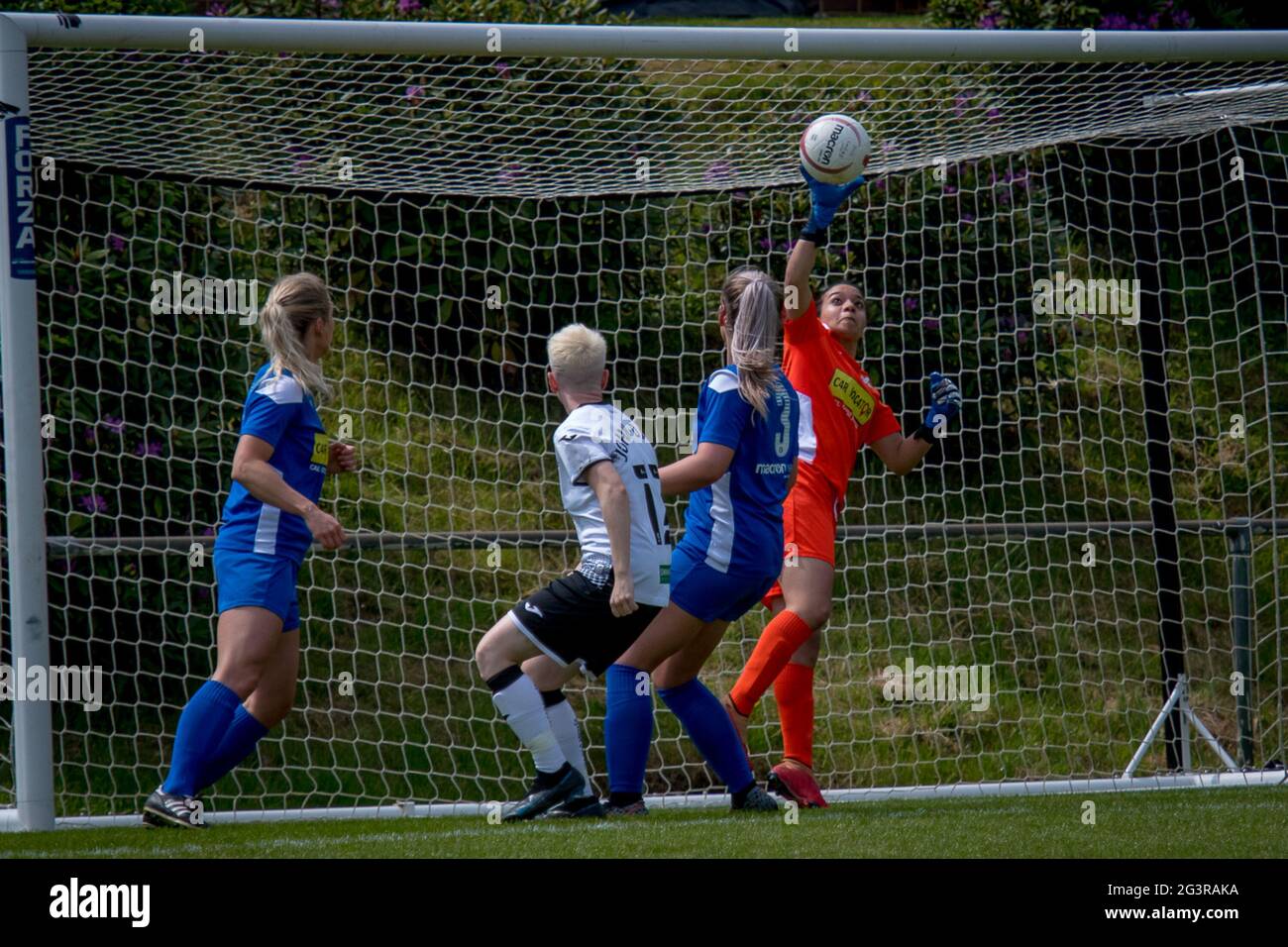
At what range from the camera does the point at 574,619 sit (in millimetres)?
4844

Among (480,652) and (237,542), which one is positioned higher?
(237,542)

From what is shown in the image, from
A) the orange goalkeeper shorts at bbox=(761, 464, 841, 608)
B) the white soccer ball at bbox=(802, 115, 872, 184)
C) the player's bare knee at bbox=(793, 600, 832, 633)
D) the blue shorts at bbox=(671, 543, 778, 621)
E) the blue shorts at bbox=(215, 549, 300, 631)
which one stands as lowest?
the player's bare knee at bbox=(793, 600, 832, 633)

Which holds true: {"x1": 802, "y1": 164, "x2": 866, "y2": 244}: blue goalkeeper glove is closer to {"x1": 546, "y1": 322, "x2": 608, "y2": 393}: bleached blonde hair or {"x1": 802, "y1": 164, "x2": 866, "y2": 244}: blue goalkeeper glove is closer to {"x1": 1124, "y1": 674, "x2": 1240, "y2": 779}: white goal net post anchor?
{"x1": 546, "y1": 322, "x2": 608, "y2": 393}: bleached blonde hair

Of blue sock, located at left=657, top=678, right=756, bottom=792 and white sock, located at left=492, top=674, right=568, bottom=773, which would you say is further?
blue sock, located at left=657, top=678, right=756, bottom=792

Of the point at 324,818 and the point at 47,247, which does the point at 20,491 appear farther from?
the point at 47,247

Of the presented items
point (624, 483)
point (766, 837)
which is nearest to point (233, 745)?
point (624, 483)

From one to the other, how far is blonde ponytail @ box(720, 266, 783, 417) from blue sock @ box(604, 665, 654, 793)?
988mm

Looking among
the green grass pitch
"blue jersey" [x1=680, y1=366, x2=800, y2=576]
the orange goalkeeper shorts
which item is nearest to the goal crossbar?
"blue jersey" [x1=680, y1=366, x2=800, y2=576]

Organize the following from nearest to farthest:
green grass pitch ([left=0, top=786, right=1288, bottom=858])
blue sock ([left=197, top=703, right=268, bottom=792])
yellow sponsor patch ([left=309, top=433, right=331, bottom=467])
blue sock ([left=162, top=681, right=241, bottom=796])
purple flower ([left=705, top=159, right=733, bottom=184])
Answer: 1. green grass pitch ([left=0, top=786, right=1288, bottom=858])
2. blue sock ([left=162, top=681, right=241, bottom=796])
3. blue sock ([left=197, top=703, right=268, bottom=792])
4. yellow sponsor patch ([left=309, top=433, right=331, bottom=467])
5. purple flower ([left=705, top=159, right=733, bottom=184])

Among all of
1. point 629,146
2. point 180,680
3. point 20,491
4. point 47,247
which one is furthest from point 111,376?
point 629,146

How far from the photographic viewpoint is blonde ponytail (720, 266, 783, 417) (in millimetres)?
5031

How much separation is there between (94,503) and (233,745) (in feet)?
7.96

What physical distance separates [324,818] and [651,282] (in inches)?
153

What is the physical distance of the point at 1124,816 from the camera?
5176 mm
